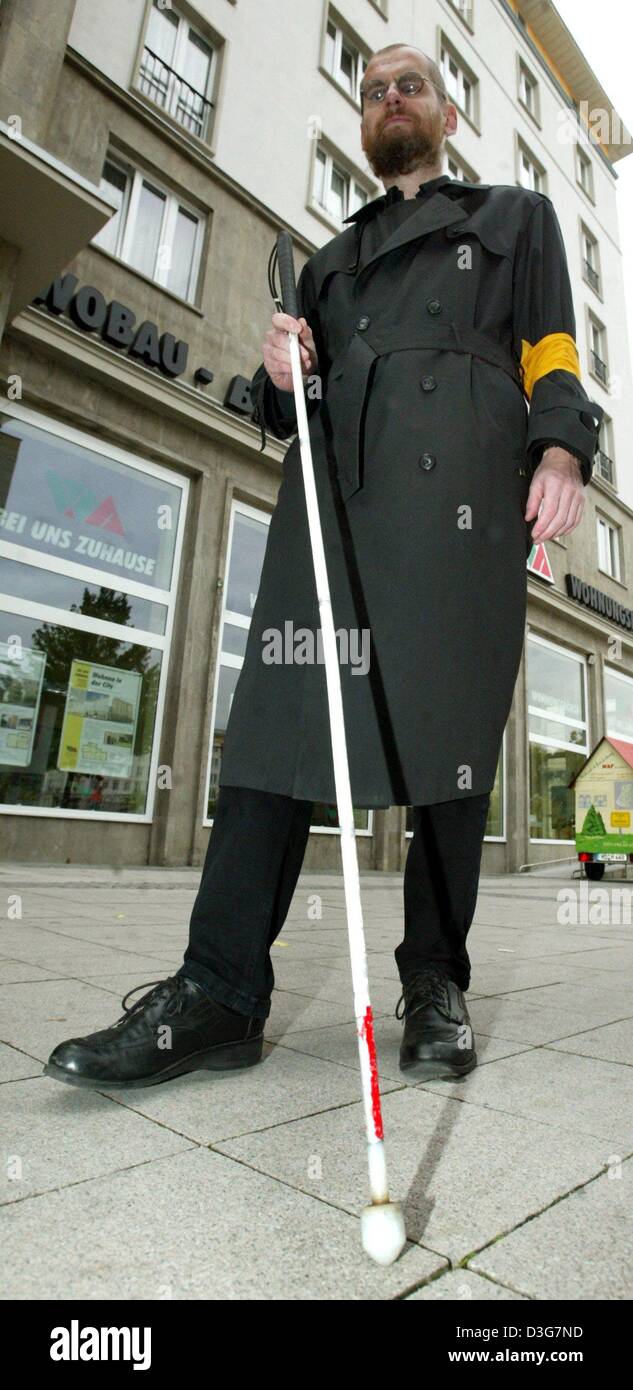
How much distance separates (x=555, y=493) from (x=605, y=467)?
1935 cm

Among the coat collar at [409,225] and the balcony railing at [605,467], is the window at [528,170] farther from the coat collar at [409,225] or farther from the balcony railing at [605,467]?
the coat collar at [409,225]

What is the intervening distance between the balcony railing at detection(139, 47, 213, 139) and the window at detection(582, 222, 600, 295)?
1254 cm

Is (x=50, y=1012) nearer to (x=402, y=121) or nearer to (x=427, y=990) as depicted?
(x=427, y=990)

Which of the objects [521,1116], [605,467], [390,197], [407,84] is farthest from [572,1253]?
[605,467]

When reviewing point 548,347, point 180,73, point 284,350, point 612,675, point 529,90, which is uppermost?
point 529,90

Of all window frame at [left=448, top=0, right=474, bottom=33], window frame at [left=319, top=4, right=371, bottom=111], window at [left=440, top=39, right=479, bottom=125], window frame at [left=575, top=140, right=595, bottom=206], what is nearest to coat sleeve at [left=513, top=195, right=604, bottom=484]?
window frame at [left=319, top=4, right=371, bottom=111]

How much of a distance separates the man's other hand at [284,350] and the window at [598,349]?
65.7 ft

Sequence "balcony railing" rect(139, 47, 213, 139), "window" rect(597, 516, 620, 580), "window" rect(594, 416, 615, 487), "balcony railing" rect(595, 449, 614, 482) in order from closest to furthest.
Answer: "balcony railing" rect(139, 47, 213, 139) < "window" rect(597, 516, 620, 580) < "balcony railing" rect(595, 449, 614, 482) < "window" rect(594, 416, 615, 487)

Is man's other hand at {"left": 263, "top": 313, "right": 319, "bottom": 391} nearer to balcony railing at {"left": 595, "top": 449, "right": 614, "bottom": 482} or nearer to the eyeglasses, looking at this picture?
the eyeglasses

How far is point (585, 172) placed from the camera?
21656mm

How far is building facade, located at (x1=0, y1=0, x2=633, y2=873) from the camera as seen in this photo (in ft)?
25.2

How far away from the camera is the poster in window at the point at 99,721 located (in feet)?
26.3

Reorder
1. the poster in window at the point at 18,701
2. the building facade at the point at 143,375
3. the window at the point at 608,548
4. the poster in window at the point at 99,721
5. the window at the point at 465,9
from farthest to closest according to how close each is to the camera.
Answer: the window at the point at 608,548 < the window at the point at 465,9 < the poster in window at the point at 99,721 < the building facade at the point at 143,375 < the poster in window at the point at 18,701

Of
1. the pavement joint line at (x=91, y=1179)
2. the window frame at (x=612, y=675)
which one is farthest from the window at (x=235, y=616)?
the window frame at (x=612, y=675)
